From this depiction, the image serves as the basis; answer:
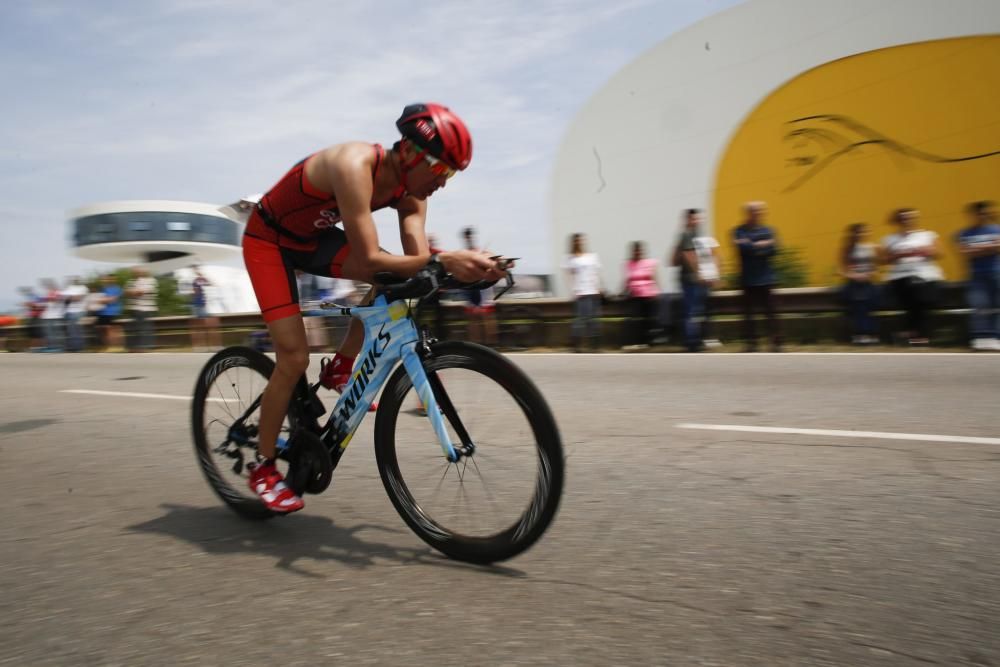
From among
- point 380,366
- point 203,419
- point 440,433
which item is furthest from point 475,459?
point 203,419

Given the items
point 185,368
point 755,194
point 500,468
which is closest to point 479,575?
point 500,468

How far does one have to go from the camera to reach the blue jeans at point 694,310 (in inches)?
387

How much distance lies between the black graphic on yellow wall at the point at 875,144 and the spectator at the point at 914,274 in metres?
6.44

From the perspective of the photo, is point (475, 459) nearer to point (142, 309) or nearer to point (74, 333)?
point (142, 309)

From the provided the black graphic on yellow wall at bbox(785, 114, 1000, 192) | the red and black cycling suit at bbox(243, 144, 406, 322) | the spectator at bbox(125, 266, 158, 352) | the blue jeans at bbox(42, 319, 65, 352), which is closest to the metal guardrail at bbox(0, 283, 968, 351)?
the red and black cycling suit at bbox(243, 144, 406, 322)

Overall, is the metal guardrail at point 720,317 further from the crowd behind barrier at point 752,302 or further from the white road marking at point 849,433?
the white road marking at point 849,433

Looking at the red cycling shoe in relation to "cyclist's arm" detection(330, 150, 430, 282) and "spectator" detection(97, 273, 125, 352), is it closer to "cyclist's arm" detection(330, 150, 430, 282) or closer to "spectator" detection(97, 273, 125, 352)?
"cyclist's arm" detection(330, 150, 430, 282)

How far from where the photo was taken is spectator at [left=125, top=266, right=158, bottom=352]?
1644 centimetres

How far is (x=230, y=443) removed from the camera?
3.58 meters

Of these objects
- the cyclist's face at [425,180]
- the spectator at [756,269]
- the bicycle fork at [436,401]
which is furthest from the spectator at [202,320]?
the bicycle fork at [436,401]

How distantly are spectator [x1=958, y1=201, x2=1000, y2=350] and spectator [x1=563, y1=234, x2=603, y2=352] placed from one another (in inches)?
184

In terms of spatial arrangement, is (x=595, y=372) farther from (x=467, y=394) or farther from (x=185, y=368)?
(x=185, y=368)

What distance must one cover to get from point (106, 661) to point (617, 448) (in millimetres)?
2982

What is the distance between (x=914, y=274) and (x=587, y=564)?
8.21 metres
